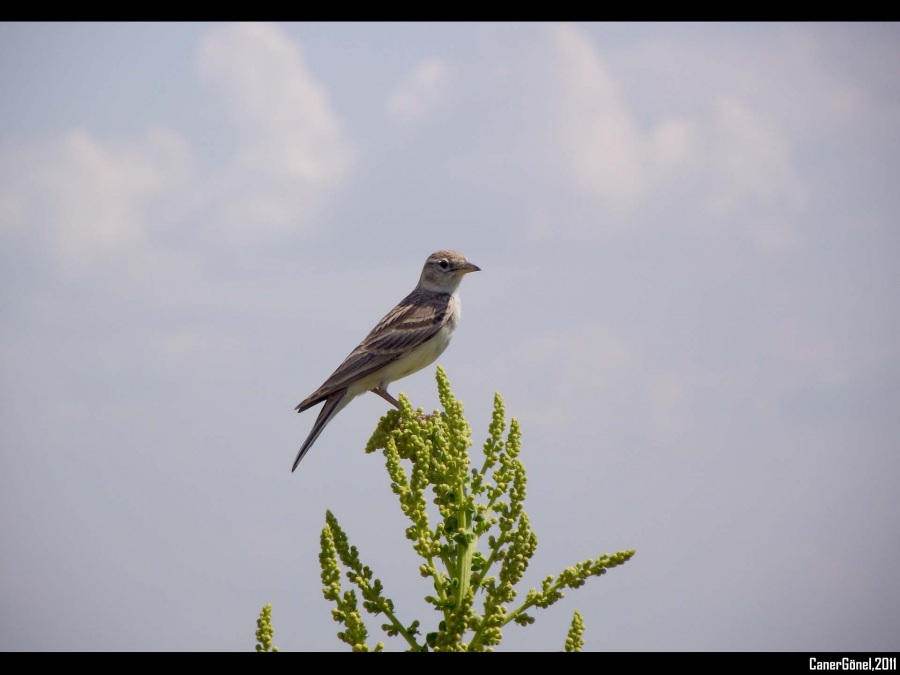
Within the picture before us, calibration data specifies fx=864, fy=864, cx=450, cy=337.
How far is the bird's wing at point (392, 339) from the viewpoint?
37.7 ft

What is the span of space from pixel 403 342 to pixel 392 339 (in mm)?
162

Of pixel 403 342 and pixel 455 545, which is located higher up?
pixel 403 342

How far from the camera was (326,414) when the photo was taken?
37.4 feet

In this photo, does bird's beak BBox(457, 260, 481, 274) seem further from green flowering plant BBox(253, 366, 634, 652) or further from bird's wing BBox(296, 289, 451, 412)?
green flowering plant BBox(253, 366, 634, 652)

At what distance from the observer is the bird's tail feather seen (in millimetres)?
10688

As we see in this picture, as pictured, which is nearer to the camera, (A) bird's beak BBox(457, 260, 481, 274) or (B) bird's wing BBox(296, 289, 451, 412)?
(B) bird's wing BBox(296, 289, 451, 412)

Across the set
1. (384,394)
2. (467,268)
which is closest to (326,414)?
(384,394)

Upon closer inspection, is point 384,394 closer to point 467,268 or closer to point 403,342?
point 403,342

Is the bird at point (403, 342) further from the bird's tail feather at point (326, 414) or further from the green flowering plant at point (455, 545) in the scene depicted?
the green flowering plant at point (455, 545)

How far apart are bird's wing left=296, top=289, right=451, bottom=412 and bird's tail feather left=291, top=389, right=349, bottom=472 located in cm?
11

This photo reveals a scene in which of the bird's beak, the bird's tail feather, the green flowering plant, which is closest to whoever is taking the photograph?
the green flowering plant

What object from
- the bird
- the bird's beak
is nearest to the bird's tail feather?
the bird
